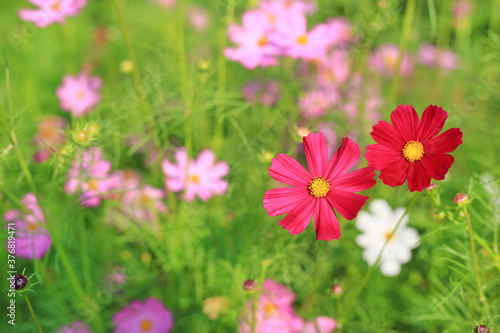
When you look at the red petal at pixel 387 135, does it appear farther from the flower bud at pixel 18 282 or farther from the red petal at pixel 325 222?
the flower bud at pixel 18 282

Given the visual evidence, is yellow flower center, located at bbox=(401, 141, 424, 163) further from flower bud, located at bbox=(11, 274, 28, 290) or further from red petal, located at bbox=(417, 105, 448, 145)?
flower bud, located at bbox=(11, 274, 28, 290)

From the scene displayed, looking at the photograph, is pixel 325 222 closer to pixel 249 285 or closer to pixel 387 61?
pixel 249 285

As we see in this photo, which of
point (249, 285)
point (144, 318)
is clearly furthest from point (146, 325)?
point (249, 285)

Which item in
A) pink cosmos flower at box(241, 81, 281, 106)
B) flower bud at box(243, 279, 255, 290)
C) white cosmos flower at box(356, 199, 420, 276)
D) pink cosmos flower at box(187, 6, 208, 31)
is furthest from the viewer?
pink cosmos flower at box(187, 6, 208, 31)

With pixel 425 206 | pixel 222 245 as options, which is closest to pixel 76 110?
pixel 222 245

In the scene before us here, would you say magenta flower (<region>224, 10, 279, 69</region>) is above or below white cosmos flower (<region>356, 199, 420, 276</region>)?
above

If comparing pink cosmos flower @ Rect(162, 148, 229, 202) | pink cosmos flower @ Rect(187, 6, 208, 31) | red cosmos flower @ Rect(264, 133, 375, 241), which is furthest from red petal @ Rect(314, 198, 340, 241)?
pink cosmos flower @ Rect(187, 6, 208, 31)
